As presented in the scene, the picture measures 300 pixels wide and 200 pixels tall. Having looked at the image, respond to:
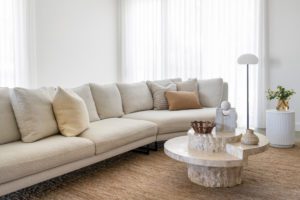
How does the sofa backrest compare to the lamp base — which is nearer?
the lamp base

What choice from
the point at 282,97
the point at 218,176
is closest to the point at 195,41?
the point at 282,97

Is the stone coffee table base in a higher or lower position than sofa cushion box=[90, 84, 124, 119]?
lower

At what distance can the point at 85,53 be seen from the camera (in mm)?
5809

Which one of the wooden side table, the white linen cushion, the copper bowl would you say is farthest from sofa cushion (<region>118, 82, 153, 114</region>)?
the wooden side table

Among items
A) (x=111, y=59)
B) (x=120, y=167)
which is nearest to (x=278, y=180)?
(x=120, y=167)

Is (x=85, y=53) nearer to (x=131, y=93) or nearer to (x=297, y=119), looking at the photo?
(x=131, y=93)

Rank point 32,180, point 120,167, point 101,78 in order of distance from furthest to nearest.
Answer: point 101,78, point 120,167, point 32,180

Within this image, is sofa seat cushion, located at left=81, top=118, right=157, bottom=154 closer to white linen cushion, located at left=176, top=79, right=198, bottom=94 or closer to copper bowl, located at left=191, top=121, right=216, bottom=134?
copper bowl, located at left=191, top=121, right=216, bottom=134

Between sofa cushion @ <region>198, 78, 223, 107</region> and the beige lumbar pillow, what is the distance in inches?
86.0

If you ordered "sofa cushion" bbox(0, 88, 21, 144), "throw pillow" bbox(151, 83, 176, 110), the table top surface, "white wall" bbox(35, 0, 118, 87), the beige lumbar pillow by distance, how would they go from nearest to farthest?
the table top surface, "sofa cushion" bbox(0, 88, 21, 144), the beige lumbar pillow, "throw pillow" bbox(151, 83, 176, 110), "white wall" bbox(35, 0, 118, 87)

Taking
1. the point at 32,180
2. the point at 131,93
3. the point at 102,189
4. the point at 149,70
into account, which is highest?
the point at 149,70

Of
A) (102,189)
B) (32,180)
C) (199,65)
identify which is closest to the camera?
(32,180)

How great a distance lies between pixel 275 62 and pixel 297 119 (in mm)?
996

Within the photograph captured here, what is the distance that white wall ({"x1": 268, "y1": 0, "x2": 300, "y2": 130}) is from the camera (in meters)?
4.95
